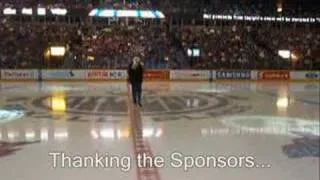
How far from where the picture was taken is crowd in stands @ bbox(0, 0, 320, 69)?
2561cm

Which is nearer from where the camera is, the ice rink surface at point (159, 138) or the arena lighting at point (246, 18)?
the ice rink surface at point (159, 138)

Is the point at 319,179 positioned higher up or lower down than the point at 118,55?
lower down

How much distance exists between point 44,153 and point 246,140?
3.47 meters

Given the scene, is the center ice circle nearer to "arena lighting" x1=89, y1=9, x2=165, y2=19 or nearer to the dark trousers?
the dark trousers

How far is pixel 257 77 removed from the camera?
26359 millimetres

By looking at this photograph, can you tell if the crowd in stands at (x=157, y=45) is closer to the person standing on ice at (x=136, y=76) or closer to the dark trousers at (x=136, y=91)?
the dark trousers at (x=136, y=91)

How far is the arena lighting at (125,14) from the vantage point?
103 ft

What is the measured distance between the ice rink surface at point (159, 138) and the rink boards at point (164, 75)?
289 inches

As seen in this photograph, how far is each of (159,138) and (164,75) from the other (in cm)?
1618

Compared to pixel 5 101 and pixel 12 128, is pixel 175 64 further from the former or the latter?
pixel 12 128

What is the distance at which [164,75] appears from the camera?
25.8 metres

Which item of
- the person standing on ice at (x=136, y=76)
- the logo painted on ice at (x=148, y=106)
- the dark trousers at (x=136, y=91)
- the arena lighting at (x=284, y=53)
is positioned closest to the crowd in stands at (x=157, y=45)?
the arena lighting at (x=284, y=53)

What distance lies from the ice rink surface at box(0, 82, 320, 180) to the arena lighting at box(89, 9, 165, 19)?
47.9 ft

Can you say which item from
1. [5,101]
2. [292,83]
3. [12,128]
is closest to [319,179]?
[12,128]
